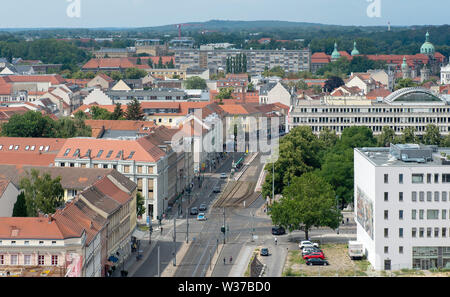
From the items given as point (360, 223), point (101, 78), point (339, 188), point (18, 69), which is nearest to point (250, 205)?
point (339, 188)

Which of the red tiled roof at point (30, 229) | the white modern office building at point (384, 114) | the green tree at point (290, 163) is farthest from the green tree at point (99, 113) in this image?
the red tiled roof at point (30, 229)

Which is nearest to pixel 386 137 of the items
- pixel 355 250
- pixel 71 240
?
pixel 355 250

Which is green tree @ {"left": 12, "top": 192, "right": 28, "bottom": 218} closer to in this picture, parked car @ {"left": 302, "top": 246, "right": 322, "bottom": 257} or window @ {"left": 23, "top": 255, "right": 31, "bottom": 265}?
window @ {"left": 23, "top": 255, "right": 31, "bottom": 265}

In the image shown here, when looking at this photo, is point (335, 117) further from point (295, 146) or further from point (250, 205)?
point (250, 205)

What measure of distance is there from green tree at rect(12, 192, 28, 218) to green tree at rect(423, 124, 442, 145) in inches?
1637

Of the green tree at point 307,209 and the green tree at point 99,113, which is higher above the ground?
the green tree at point 99,113

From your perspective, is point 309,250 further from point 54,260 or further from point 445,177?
point 54,260

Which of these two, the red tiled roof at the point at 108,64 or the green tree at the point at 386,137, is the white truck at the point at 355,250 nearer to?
the green tree at the point at 386,137

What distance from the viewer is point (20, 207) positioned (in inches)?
1313

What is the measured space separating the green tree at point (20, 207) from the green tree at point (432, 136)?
136ft

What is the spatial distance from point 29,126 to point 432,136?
3178cm

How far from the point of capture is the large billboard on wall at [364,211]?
3500cm

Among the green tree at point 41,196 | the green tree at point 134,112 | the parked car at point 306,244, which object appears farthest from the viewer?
the green tree at point 134,112

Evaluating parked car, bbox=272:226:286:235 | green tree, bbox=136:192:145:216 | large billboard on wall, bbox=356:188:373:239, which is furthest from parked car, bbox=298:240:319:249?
green tree, bbox=136:192:145:216
